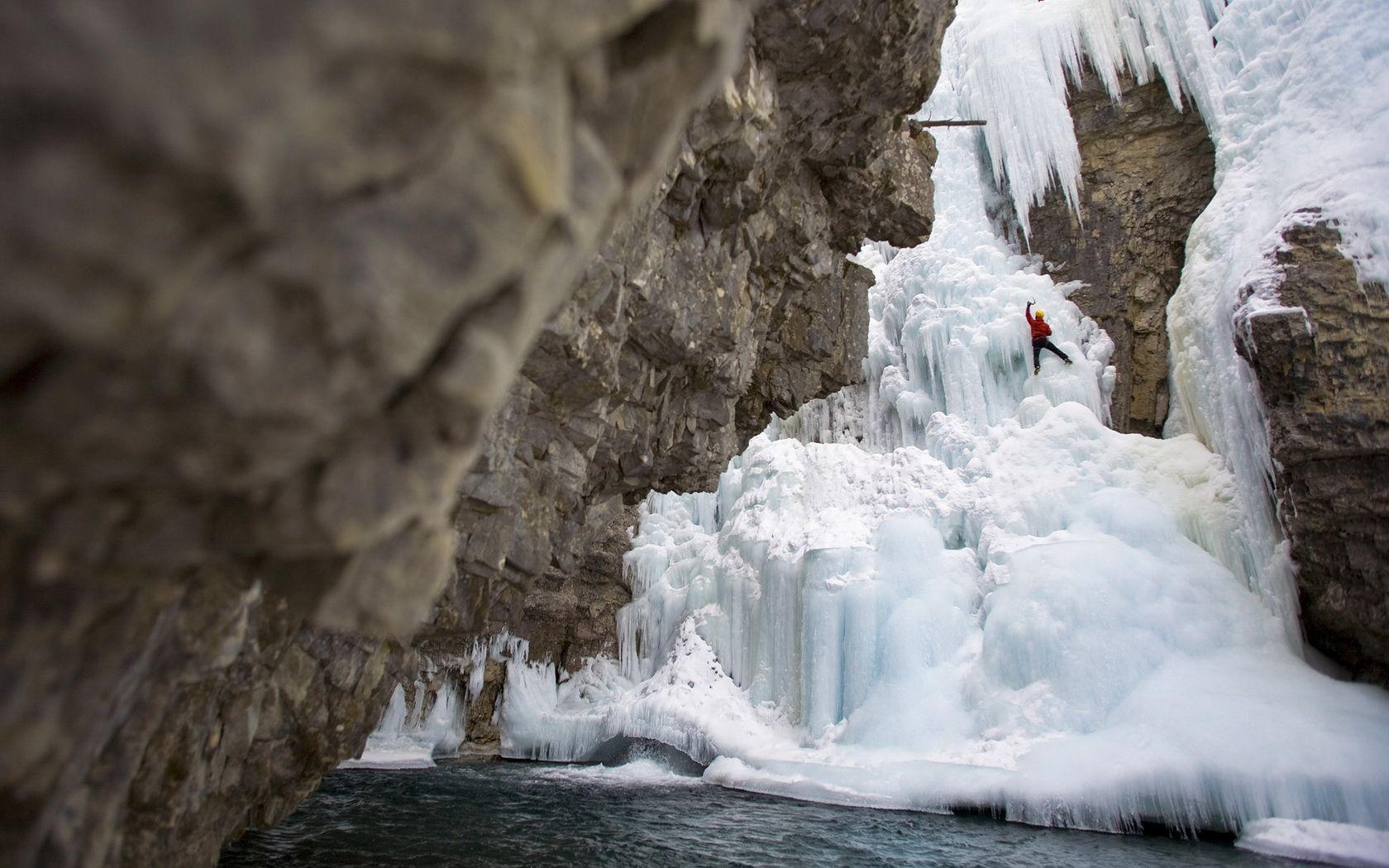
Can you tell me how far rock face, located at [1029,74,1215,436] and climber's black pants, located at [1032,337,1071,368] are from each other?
4.66 ft

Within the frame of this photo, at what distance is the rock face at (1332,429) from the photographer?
9.60m

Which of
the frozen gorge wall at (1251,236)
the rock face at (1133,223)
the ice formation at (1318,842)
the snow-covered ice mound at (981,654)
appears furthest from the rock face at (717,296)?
the rock face at (1133,223)

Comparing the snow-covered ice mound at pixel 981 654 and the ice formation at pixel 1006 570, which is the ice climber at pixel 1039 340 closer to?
the ice formation at pixel 1006 570

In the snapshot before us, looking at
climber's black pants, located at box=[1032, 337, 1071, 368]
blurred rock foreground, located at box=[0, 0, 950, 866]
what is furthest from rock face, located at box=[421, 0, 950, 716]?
climber's black pants, located at box=[1032, 337, 1071, 368]

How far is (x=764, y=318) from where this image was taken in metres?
10.4

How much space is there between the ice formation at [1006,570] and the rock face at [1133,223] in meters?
0.53

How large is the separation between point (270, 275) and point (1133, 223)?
18.9 metres

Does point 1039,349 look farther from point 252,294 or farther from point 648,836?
point 252,294

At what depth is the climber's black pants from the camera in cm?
1591

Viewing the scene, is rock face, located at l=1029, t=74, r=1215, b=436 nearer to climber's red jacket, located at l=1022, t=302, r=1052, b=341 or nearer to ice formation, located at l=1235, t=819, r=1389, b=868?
climber's red jacket, located at l=1022, t=302, r=1052, b=341

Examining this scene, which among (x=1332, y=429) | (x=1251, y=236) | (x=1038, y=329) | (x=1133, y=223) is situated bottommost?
(x=1332, y=429)

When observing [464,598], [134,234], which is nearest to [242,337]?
[134,234]

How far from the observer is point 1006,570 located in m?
13.1

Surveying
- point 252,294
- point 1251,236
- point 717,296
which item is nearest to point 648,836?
point 717,296
